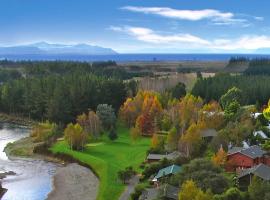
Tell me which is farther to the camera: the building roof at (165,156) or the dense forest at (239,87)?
the dense forest at (239,87)


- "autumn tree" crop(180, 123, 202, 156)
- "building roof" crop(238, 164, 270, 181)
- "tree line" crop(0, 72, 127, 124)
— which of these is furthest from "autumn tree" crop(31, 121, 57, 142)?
"building roof" crop(238, 164, 270, 181)

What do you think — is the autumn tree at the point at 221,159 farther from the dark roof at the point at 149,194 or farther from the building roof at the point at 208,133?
the building roof at the point at 208,133

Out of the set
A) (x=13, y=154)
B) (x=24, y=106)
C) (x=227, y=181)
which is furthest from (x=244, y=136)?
(x=24, y=106)

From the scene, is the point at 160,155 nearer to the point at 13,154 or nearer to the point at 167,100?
the point at 13,154

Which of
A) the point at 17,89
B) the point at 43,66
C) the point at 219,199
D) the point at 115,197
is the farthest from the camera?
the point at 43,66

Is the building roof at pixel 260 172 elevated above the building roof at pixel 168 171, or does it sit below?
above

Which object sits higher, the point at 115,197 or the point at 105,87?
the point at 105,87

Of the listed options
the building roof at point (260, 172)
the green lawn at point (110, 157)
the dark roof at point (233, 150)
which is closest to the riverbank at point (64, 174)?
the green lawn at point (110, 157)
